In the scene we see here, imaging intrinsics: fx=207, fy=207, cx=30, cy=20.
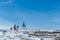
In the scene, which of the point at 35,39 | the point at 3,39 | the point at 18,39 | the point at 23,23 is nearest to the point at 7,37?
the point at 3,39

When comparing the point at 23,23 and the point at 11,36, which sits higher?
the point at 23,23

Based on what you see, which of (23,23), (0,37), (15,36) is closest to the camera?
(15,36)

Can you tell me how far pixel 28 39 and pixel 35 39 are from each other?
612 millimetres

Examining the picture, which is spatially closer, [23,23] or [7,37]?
[7,37]

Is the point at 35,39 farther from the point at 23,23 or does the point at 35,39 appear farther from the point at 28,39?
the point at 23,23

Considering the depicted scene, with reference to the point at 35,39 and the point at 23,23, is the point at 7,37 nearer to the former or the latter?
the point at 35,39

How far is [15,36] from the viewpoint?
1934 cm

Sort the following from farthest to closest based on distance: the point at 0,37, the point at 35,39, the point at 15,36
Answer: the point at 0,37, the point at 15,36, the point at 35,39

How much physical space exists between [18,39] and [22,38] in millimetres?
366

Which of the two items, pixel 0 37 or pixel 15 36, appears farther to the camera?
pixel 0 37

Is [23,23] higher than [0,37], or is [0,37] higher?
[23,23]

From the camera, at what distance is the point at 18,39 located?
60.0 ft

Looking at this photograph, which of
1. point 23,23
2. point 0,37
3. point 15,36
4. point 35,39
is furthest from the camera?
point 23,23

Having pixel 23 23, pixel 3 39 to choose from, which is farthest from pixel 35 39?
pixel 23 23
